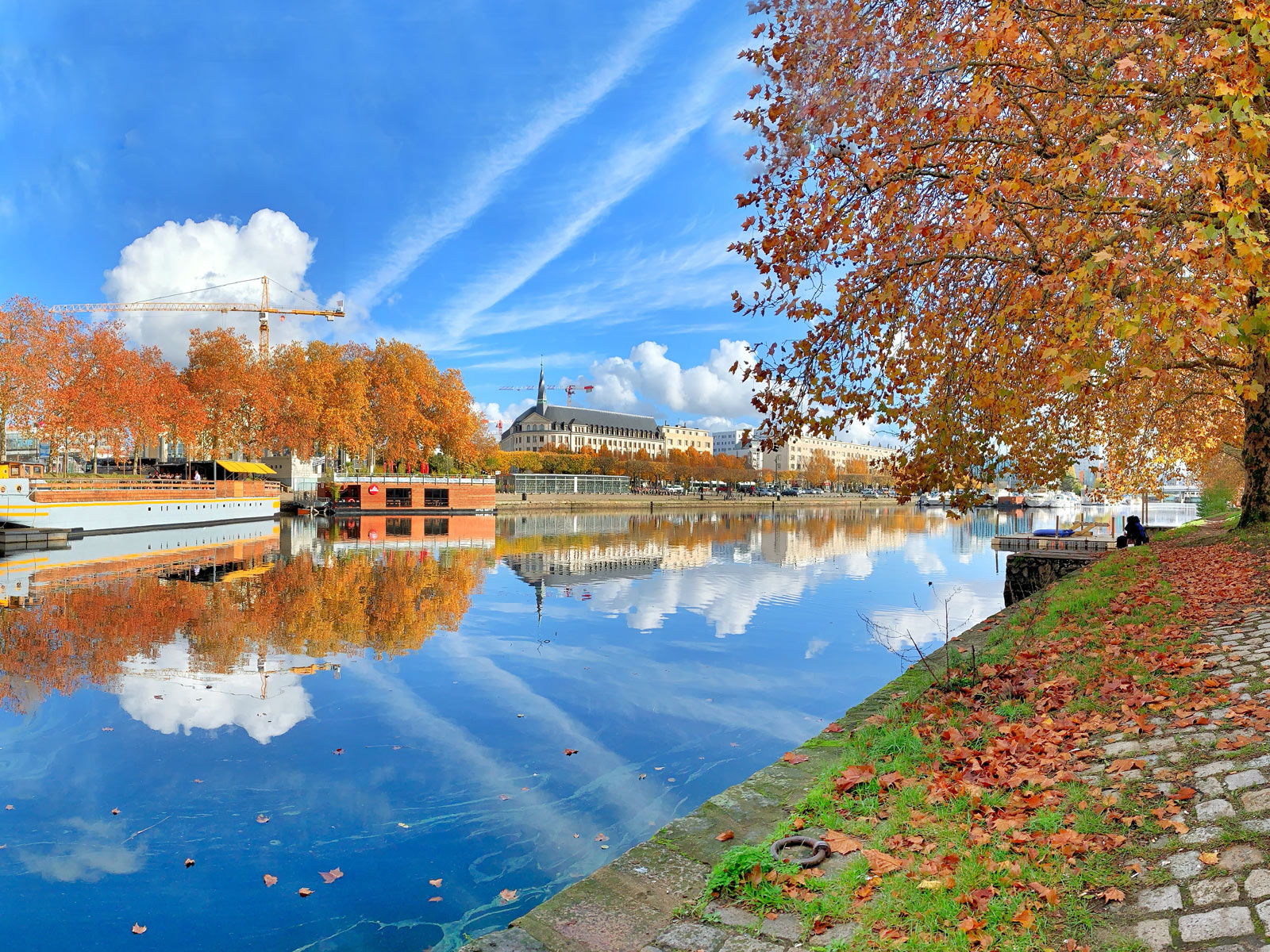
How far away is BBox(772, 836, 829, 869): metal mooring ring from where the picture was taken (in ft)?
14.3

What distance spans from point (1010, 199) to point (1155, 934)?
620 centimetres

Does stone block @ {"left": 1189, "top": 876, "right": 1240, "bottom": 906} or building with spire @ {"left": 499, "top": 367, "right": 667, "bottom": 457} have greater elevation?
building with spire @ {"left": 499, "top": 367, "right": 667, "bottom": 457}

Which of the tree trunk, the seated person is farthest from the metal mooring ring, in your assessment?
the seated person

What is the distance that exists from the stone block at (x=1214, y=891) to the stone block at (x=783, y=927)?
1809 millimetres

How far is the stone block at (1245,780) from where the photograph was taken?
412 cm

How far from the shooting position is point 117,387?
47562 mm

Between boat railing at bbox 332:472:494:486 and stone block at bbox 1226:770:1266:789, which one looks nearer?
stone block at bbox 1226:770:1266:789

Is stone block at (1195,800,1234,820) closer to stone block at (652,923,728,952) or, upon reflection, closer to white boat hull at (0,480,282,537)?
stone block at (652,923,728,952)

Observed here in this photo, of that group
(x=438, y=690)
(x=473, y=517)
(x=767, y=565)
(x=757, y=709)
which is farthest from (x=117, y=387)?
(x=757, y=709)

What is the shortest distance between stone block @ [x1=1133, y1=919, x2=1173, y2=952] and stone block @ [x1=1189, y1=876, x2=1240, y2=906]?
0.22 m

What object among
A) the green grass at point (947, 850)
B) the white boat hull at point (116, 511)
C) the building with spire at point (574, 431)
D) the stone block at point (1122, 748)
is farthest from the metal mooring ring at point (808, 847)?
the building with spire at point (574, 431)

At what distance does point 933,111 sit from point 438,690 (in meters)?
9.33

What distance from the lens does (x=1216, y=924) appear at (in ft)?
10.3

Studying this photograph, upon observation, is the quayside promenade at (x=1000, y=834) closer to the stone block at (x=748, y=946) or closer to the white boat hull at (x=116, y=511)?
the stone block at (x=748, y=946)
